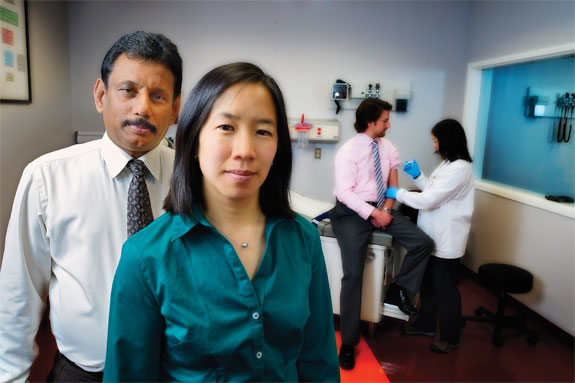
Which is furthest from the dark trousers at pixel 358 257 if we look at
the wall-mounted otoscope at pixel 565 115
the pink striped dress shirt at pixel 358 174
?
the wall-mounted otoscope at pixel 565 115

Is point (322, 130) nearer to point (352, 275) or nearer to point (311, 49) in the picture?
point (311, 49)

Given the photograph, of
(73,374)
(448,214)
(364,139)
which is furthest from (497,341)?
(73,374)

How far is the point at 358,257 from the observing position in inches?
98.1

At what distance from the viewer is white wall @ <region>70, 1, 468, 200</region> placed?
13.4ft

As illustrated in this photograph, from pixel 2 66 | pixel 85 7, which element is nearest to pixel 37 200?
pixel 2 66

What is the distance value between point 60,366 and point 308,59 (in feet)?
12.4

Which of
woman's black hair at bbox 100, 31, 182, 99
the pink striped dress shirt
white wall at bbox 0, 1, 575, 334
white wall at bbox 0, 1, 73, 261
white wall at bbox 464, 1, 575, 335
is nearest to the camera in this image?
woman's black hair at bbox 100, 31, 182, 99

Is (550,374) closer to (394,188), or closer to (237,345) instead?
(394,188)

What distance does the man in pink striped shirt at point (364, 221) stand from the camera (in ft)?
8.23

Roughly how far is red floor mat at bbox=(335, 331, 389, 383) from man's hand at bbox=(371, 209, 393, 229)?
843 mm

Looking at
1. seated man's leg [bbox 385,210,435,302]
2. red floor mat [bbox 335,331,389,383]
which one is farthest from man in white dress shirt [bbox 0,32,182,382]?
seated man's leg [bbox 385,210,435,302]

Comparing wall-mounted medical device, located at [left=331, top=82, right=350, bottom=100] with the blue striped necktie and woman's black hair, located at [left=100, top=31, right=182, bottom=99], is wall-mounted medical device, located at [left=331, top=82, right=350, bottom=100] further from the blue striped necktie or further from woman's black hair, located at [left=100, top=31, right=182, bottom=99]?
woman's black hair, located at [left=100, top=31, right=182, bottom=99]

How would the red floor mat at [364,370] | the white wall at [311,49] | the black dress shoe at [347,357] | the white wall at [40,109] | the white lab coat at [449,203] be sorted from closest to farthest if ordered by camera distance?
the red floor mat at [364,370] < the black dress shoe at [347,357] < the white lab coat at [449,203] < the white wall at [40,109] < the white wall at [311,49]

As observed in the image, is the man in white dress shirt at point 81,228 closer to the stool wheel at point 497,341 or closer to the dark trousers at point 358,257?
the dark trousers at point 358,257
